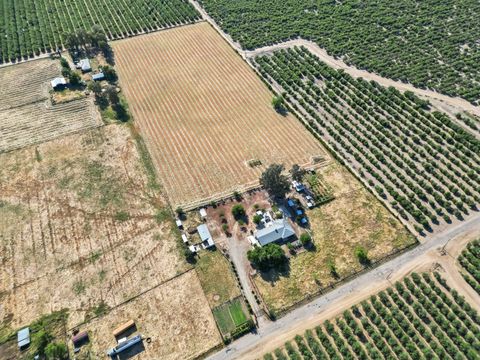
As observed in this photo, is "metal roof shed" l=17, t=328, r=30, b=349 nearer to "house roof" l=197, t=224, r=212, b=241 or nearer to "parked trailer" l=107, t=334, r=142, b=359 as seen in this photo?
"parked trailer" l=107, t=334, r=142, b=359

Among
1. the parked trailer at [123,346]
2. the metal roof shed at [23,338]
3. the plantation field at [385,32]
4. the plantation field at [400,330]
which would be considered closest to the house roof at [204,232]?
the parked trailer at [123,346]

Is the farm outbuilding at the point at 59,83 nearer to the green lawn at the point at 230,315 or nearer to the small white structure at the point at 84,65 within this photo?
the small white structure at the point at 84,65

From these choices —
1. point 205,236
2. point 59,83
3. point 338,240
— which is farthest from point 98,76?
point 338,240

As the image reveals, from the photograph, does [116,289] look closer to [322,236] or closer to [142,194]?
[142,194]

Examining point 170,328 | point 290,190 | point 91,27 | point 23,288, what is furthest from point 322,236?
point 91,27

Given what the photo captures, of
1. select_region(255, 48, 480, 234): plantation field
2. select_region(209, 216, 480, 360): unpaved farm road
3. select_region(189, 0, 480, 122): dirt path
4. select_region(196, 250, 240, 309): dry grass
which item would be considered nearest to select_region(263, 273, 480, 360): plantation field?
select_region(209, 216, 480, 360): unpaved farm road

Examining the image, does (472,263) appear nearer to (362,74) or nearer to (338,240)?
(338,240)
